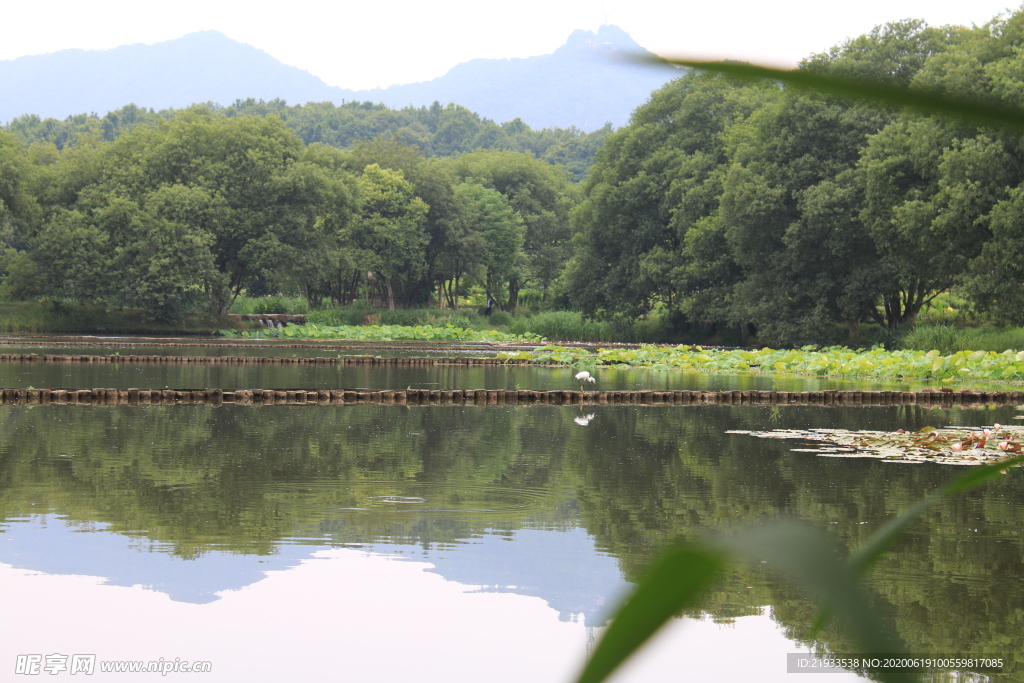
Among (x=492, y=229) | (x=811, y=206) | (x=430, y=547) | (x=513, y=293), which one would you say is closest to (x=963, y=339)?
(x=811, y=206)

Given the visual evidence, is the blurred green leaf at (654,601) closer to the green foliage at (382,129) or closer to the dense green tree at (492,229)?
the dense green tree at (492,229)

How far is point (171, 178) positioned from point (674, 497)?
3805 cm

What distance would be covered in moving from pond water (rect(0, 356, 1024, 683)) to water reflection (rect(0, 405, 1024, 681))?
0.02 m

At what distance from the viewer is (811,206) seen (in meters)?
31.0

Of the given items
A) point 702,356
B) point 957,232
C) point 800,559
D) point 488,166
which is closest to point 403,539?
point 800,559

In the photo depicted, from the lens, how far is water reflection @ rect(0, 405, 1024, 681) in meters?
4.48

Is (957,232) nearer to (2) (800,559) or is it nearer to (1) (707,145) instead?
(1) (707,145)

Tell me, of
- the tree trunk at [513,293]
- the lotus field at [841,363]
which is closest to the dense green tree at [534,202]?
the tree trunk at [513,293]

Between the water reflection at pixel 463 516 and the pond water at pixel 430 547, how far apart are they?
23mm

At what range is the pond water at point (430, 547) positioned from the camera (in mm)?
3984

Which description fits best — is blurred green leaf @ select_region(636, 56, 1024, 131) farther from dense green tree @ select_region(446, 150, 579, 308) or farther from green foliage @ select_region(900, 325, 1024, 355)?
dense green tree @ select_region(446, 150, 579, 308)

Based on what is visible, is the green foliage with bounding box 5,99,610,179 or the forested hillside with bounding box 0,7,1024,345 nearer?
the forested hillside with bounding box 0,7,1024,345

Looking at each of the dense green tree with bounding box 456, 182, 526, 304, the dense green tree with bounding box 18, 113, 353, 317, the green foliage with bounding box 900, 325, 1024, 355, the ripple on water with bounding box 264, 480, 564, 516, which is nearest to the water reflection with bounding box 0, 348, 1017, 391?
the green foliage with bounding box 900, 325, 1024, 355

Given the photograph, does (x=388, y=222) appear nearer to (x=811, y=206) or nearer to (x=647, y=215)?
(x=647, y=215)
